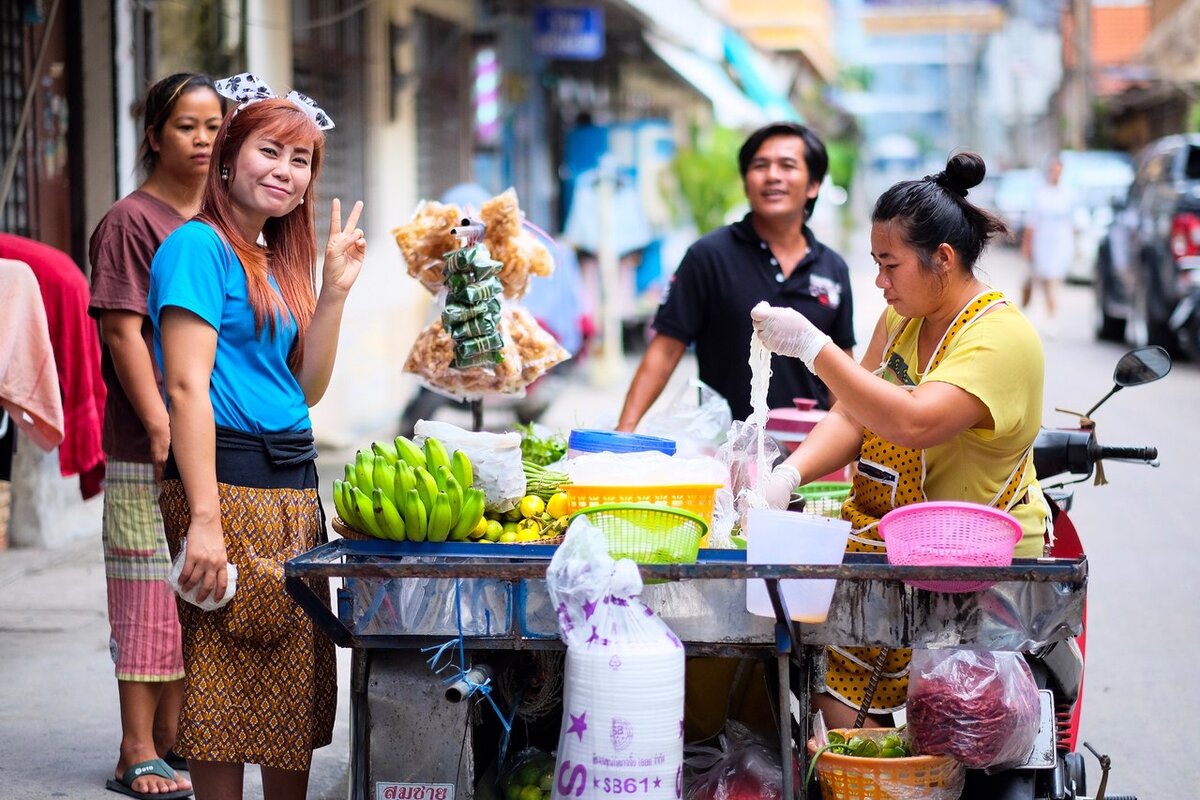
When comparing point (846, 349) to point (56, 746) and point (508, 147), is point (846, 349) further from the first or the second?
point (508, 147)

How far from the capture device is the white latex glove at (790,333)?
10.1 feet

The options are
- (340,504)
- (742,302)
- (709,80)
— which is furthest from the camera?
(709,80)

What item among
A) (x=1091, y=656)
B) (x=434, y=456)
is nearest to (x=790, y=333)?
(x=434, y=456)

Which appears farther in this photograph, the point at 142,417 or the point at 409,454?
the point at 142,417

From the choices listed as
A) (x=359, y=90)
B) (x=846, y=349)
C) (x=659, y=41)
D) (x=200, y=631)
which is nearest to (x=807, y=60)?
(x=659, y=41)

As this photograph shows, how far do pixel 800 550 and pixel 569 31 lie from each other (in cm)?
1186

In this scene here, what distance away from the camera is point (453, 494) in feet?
9.74

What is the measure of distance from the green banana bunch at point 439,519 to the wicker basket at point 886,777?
943 mm

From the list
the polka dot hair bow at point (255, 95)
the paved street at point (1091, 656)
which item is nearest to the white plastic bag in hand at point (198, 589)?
the polka dot hair bow at point (255, 95)

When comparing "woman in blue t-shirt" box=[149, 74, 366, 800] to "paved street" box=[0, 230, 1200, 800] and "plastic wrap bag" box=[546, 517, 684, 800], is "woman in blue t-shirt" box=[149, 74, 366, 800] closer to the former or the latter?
"plastic wrap bag" box=[546, 517, 684, 800]

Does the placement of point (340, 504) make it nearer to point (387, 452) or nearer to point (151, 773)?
point (387, 452)

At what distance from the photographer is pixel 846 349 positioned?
5.02 metres

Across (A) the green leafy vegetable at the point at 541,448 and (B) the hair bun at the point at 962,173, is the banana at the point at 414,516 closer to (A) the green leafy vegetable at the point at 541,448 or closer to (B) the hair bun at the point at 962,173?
(A) the green leafy vegetable at the point at 541,448

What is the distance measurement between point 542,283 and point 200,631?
22.4 feet
